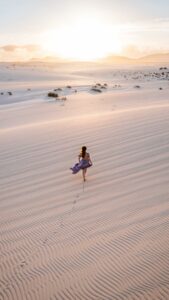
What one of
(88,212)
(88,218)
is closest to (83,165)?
(88,212)

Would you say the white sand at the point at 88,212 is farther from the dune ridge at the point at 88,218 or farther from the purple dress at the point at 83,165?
the purple dress at the point at 83,165

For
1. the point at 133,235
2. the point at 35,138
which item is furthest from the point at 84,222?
the point at 35,138

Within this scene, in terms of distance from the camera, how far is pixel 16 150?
34.8 feet

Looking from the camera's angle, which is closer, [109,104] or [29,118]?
[29,118]

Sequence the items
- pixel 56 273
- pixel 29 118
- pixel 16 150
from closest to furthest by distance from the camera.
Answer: pixel 56 273, pixel 16 150, pixel 29 118

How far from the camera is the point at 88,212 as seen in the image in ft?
21.4

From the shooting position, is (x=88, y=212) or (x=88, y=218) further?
(x=88, y=212)

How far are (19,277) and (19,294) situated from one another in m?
0.34

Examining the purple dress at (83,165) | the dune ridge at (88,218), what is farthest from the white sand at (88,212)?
the purple dress at (83,165)

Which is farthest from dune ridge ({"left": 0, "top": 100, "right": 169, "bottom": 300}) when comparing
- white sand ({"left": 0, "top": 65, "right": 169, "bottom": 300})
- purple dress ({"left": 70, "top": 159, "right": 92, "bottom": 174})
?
purple dress ({"left": 70, "top": 159, "right": 92, "bottom": 174})

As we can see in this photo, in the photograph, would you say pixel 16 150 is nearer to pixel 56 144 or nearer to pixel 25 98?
pixel 56 144

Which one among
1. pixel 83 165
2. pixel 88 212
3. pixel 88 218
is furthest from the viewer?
pixel 83 165

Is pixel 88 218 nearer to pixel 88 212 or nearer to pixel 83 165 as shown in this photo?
pixel 88 212

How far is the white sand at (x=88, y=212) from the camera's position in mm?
→ 4578
